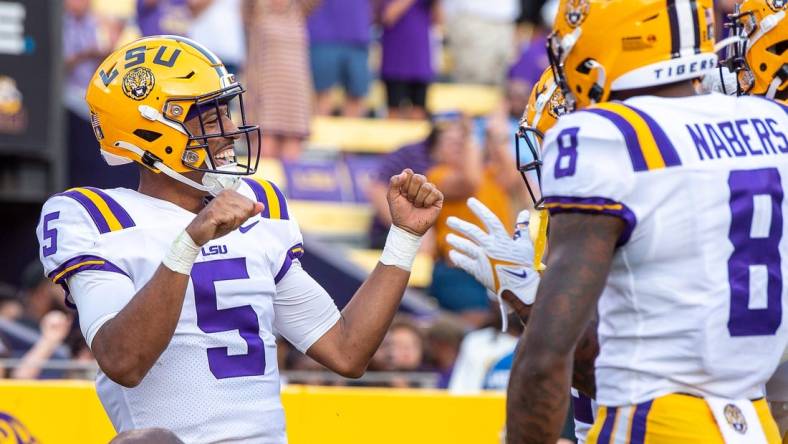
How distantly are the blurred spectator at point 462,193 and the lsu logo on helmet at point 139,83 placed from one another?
4909 millimetres

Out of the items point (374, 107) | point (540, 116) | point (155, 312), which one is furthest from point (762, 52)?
point (374, 107)

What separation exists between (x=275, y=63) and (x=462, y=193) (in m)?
2.05

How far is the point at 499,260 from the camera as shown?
3596 mm

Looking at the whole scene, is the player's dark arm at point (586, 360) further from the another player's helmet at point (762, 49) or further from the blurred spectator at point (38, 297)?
the blurred spectator at point (38, 297)

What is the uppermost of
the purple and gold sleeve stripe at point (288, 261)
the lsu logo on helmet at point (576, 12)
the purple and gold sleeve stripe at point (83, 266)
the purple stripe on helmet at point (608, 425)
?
the lsu logo on helmet at point (576, 12)

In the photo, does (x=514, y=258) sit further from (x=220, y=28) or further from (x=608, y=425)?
(x=220, y=28)

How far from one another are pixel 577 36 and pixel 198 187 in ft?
4.21

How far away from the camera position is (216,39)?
10.4m

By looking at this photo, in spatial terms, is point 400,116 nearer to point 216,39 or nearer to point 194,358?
point 216,39

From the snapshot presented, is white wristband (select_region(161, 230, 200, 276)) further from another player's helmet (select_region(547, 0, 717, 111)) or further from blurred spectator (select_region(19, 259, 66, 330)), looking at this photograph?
blurred spectator (select_region(19, 259, 66, 330))

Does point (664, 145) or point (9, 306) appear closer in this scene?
point (664, 145)

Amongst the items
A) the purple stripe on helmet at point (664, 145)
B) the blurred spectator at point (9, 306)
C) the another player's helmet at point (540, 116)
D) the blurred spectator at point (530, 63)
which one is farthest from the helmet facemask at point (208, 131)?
the blurred spectator at point (530, 63)

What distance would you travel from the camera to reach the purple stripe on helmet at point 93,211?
12.3 feet

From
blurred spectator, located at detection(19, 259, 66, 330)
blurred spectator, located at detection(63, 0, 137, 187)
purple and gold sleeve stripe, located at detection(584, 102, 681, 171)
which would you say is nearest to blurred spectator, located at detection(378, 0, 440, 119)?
blurred spectator, located at detection(63, 0, 137, 187)
